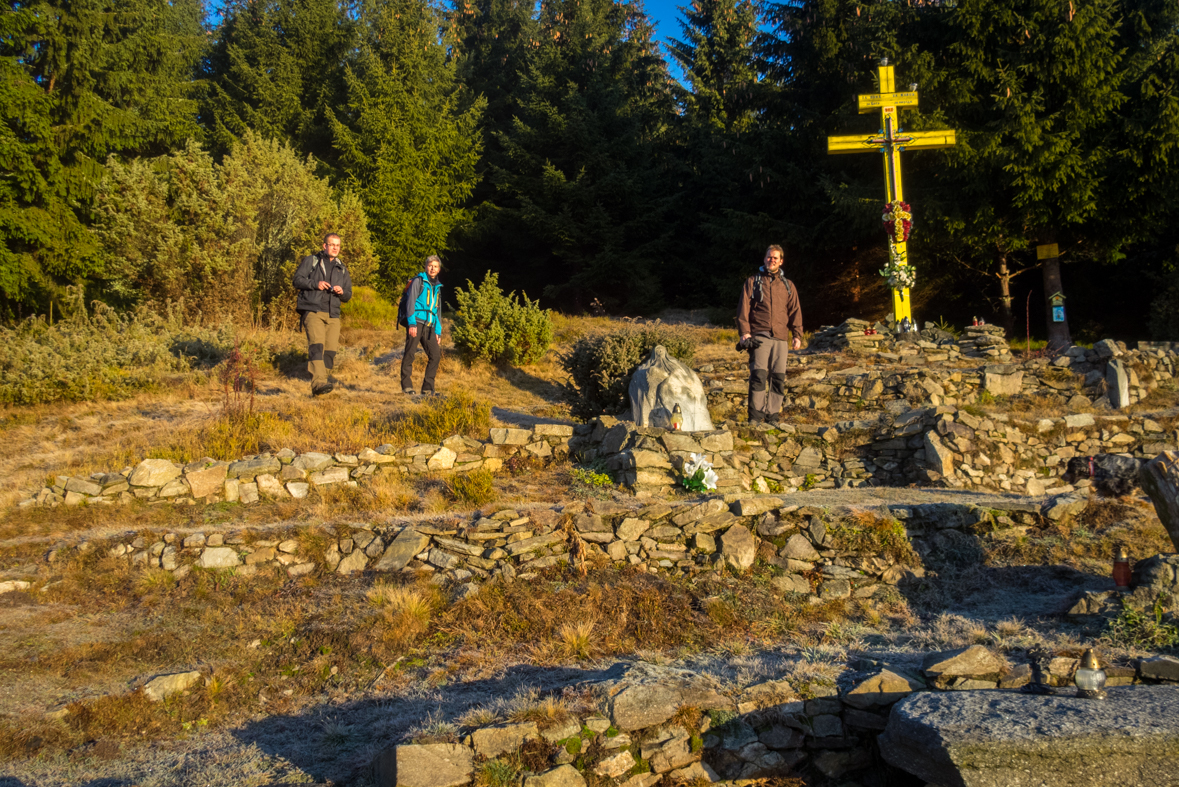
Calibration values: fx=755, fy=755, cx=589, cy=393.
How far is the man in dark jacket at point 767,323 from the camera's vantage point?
8.16 m

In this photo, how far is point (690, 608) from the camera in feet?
17.7

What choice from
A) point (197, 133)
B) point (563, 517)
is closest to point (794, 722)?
point (563, 517)

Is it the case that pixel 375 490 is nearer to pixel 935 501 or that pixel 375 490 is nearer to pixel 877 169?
pixel 935 501

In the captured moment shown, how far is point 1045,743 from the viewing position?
3154 millimetres

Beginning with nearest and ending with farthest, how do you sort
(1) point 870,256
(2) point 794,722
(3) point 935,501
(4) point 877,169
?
(2) point 794,722 → (3) point 935,501 → (4) point 877,169 → (1) point 870,256

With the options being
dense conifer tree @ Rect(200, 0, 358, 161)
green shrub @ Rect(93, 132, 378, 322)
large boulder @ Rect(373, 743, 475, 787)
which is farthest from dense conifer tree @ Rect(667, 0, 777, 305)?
large boulder @ Rect(373, 743, 475, 787)

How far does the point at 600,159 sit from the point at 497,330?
39.8 ft

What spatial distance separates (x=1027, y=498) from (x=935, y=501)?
1045 mm

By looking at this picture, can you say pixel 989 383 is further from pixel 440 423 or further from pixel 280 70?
pixel 280 70

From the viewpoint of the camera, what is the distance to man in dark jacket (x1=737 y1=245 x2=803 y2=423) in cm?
816

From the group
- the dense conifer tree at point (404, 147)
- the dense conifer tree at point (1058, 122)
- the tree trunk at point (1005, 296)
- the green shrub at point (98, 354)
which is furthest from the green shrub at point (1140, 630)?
the dense conifer tree at point (404, 147)

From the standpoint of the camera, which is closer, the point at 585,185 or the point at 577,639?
the point at 577,639

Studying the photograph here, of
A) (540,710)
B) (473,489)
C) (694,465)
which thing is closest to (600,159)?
(694,465)

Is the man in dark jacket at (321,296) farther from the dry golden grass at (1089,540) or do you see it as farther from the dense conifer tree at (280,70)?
the dense conifer tree at (280,70)
